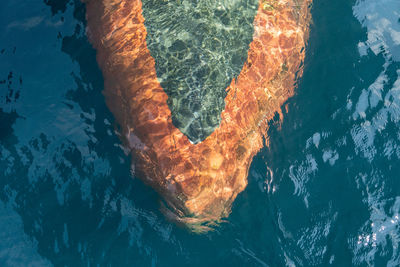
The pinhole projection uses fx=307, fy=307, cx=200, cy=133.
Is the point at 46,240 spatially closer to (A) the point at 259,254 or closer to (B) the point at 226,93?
(A) the point at 259,254

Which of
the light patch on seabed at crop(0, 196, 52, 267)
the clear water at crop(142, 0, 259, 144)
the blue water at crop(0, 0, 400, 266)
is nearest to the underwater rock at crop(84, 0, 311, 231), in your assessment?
the clear water at crop(142, 0, 259, 144)

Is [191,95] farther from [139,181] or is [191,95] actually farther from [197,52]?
[139,181]

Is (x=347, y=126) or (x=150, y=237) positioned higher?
(x=347, y=126)

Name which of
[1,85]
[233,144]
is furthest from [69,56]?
[233,144]

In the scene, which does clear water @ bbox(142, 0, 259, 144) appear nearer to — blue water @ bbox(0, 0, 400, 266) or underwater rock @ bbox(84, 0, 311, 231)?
underwater rock @ bbox(84, 0, 311, 231)

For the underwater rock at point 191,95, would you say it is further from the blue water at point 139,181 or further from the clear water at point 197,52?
the blue water at point 139,181

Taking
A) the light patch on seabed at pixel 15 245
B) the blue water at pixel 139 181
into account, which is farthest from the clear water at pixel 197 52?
the light patch on seabed at pixel 15 245

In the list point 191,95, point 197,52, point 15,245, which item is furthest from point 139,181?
point 197,52
